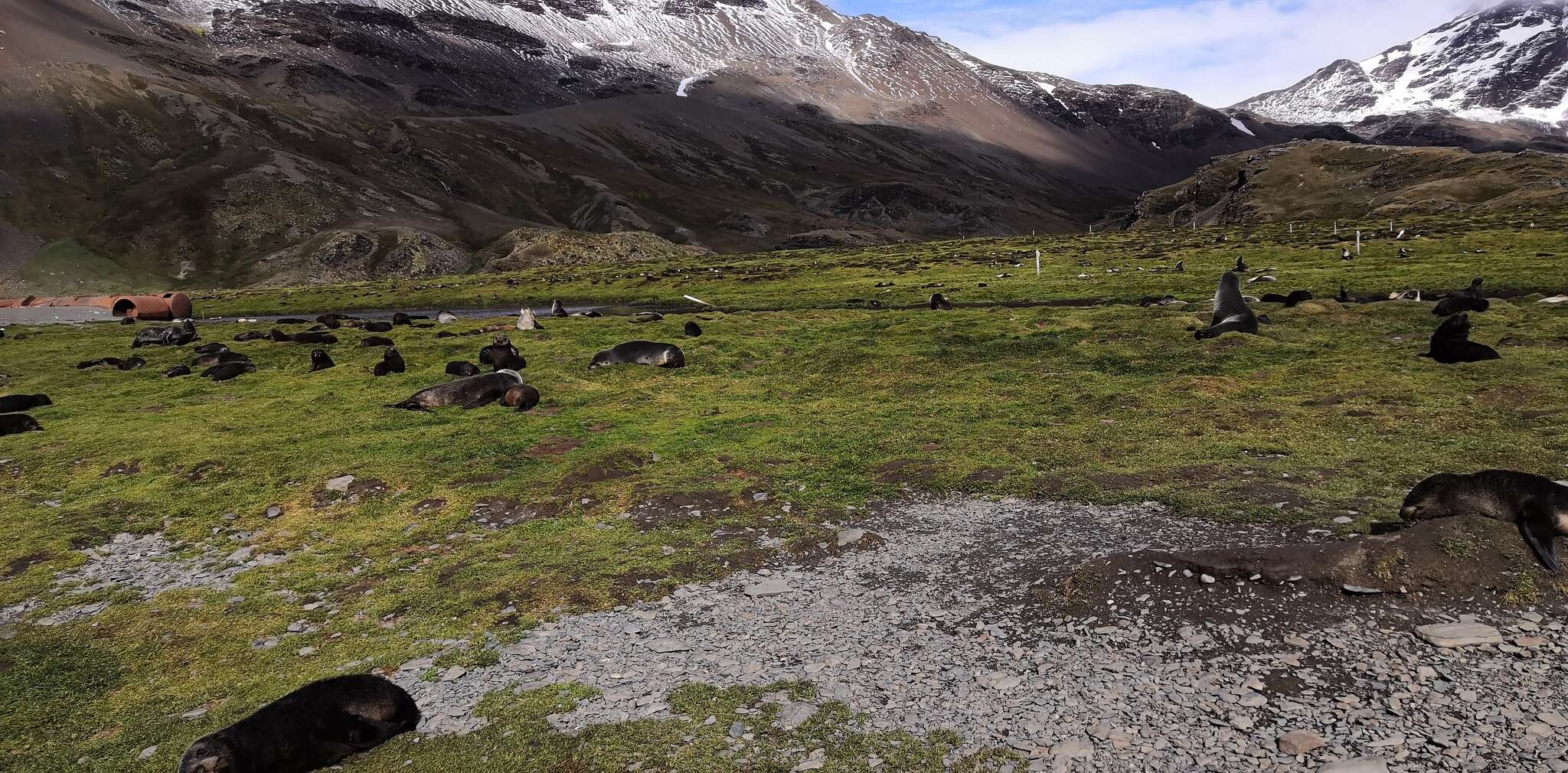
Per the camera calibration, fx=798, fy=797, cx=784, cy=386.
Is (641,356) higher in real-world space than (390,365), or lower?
lower

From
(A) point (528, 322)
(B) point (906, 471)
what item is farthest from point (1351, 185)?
(B) point (906, 471)

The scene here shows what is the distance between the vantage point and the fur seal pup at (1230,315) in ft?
79.9

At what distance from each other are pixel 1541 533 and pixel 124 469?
22969 millimetres

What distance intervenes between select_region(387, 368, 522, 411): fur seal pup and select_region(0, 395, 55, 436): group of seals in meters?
8.31

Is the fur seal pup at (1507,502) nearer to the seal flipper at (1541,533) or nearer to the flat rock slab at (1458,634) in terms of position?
the seal flipper at (1541,533)

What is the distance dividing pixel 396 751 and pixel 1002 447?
443 inches

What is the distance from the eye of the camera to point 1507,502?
9.04 m

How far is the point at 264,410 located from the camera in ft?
69.2

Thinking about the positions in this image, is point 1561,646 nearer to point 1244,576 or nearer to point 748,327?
point 1244,576

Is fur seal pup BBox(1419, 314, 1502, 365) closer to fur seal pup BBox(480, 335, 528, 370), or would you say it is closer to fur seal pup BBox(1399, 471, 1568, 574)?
fur seal pup BBox(1399, 471, 1568, 574)

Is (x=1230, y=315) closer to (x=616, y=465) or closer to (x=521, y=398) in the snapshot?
(x=616, y=465)

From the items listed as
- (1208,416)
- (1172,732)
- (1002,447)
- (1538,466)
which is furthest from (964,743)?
(1208,416)

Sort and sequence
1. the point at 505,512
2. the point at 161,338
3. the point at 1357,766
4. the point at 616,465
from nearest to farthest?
the point at 1357,766 < the point at 505,512 < the point at 616,465 < the point at 161,338

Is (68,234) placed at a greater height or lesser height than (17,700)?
greater
